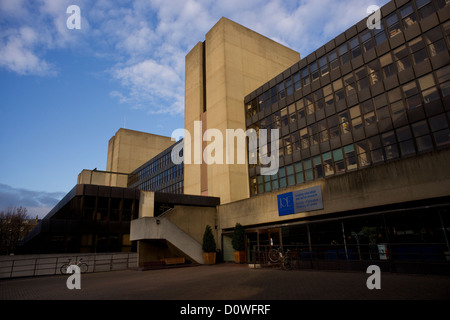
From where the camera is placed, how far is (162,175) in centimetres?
5462

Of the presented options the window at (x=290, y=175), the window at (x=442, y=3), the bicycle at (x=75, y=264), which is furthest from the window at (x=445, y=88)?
the bicycle at (x=75, y=264)

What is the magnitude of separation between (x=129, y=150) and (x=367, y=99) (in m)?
60.0

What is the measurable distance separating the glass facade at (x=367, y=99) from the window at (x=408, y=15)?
0.07m

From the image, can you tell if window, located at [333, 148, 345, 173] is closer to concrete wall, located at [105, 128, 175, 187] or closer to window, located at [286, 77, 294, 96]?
window, located at [286, 77, 294, 96]

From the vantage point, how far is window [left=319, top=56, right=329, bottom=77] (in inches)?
1042

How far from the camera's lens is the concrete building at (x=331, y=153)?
16.9 meters

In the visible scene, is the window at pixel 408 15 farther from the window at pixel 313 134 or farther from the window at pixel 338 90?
the window at pixel 313 134

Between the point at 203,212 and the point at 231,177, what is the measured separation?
479 cm

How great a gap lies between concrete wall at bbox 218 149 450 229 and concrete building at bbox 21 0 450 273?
0.06 metres

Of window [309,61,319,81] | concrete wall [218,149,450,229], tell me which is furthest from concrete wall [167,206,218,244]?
window [309,61,319,81]
